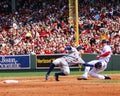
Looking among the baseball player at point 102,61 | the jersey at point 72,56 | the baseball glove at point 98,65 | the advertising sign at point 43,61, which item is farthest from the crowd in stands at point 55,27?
the baseball glove at point 98,65

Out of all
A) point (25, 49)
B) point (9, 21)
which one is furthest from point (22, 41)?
point (9, 21)

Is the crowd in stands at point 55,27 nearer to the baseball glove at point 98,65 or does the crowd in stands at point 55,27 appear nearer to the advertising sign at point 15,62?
the advertising sign at point 15,62

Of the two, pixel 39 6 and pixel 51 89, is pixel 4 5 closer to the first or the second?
pixel 39 6

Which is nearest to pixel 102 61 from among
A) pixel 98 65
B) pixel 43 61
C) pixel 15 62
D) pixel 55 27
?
pixel 98 65

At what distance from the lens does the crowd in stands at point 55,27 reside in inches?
1198

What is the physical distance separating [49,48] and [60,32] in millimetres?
2035

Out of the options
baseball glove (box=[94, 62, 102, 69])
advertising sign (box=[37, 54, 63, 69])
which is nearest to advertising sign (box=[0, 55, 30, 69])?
advertising sign (box=[37, 54, 63, 69])

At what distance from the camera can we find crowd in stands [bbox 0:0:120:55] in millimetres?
30422

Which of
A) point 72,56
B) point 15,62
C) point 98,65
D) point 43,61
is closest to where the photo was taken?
point 98,65

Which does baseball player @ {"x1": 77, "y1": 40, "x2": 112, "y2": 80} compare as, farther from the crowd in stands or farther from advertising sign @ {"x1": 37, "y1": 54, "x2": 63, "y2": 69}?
advertising sign @ {"x1": 37, "y1": 54, "x2": 63, "y2": 69}

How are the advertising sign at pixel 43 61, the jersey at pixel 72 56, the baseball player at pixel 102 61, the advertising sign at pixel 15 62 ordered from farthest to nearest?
the advertising sign at pixel 15 62 < the advertising sign at pixel 43 61 < the jersey at pixel 72 56 < the baseball player at pixel 102 61

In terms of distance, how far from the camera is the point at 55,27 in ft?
108

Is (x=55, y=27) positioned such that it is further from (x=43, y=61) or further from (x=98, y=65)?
(x=98, y=65)

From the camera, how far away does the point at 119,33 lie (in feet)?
98.7
